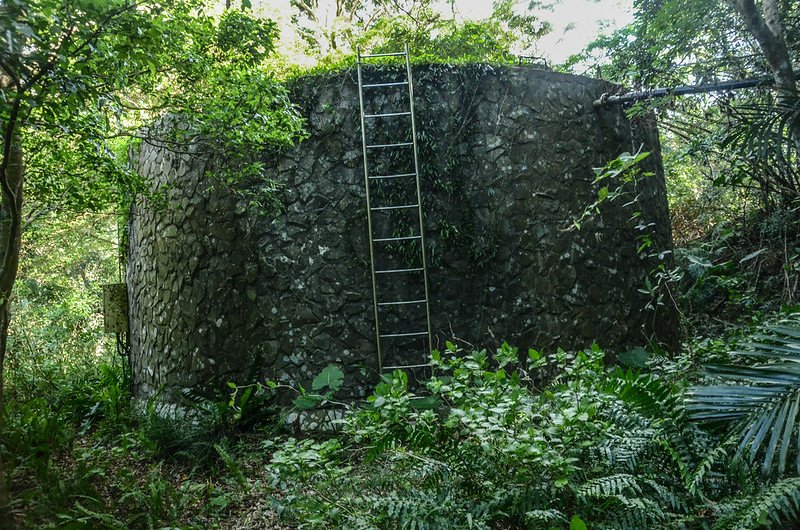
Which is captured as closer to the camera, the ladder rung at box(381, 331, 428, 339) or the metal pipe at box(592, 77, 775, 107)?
the ladder rung at box(381, 331, 428, 339)

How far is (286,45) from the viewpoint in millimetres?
8930

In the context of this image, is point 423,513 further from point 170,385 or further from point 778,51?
point 778,51

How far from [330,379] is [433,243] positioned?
1521 mm

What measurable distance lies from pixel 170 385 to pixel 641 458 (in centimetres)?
471

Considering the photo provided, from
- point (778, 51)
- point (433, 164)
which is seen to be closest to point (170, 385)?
point (433, 164)

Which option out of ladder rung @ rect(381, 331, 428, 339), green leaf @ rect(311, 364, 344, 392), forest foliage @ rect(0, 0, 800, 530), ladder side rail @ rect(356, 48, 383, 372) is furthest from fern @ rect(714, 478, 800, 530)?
ladder side rail @ rect(356, 48, 383, 372)

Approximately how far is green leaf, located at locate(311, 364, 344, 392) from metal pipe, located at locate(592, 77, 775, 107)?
11.9 feet

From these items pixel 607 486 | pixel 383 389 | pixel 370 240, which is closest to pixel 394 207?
pixel 370 240

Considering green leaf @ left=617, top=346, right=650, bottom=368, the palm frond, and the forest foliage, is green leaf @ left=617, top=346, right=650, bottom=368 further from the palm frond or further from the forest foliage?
the palm frond

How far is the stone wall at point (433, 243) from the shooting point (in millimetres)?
5367

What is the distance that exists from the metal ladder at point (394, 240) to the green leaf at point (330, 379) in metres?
0.44

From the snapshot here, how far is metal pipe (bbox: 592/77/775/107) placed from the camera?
215 inches

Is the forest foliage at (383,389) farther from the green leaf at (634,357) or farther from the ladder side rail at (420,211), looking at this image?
the ladder side rail at (420,211)

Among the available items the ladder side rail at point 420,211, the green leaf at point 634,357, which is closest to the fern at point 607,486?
the ladder side rail at point 420,211
